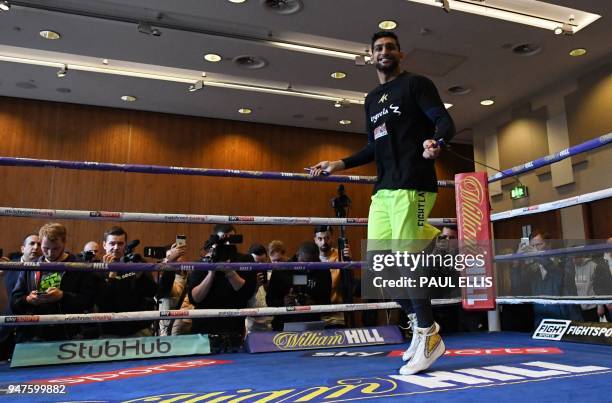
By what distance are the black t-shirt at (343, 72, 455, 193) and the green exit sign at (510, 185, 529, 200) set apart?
17.7ft

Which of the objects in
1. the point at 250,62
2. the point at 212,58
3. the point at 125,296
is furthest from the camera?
Answer: the point at 250,62

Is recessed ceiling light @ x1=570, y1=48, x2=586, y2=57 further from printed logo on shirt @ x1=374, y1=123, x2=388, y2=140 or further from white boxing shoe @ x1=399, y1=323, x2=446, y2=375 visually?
white boxing shoe @ x1=399, y1=323, x2=446, y2=375

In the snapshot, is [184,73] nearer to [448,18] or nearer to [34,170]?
[34,170]

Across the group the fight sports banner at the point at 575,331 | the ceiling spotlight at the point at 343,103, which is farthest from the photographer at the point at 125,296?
the ceiling spotlight at the point at 343,103

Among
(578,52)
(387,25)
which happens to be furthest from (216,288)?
(578,52)

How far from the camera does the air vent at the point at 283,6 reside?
447 centimetres

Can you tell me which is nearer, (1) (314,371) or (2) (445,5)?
(1) (314,371)

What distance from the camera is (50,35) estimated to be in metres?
4.97

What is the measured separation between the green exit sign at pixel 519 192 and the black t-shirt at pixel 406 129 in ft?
17.7

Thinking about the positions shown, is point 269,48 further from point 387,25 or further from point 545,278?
point 545,278

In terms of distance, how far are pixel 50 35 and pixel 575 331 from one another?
525 cm

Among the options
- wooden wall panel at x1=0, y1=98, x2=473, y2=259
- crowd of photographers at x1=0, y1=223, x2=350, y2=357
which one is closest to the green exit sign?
wooden wall panel at x1=0, y1=98, x2=473, y2=259

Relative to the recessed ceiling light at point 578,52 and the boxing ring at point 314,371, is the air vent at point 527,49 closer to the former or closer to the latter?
the recessed ceiling light at point 578,52

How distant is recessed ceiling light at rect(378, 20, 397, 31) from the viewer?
4.78 meters
